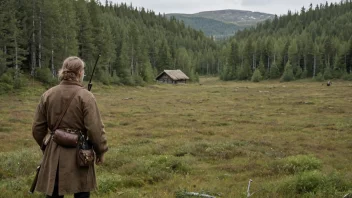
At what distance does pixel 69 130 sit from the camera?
199 inches

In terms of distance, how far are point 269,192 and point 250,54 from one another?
118m

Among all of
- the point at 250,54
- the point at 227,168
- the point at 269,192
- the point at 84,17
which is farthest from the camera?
the point at 250,54

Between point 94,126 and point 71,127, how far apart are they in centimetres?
39

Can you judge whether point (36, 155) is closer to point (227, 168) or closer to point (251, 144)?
point (227, 168)

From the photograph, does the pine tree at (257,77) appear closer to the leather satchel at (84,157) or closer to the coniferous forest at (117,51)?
the coniferous forest at (117,51)

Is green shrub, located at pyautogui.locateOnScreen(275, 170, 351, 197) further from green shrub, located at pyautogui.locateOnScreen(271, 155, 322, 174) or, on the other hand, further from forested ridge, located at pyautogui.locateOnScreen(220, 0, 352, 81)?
forested ridge, located at pyautogui.locateOnScreen(220, 0, 352, 81)

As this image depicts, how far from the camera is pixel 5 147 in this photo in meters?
16.3

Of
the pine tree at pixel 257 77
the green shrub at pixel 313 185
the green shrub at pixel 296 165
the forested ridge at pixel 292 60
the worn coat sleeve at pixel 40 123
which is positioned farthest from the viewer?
the pine tree at pixel 257 77

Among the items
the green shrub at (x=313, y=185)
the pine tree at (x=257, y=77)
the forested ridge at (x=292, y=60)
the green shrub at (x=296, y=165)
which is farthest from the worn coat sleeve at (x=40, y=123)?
the pine tree at (x=257, y=77)

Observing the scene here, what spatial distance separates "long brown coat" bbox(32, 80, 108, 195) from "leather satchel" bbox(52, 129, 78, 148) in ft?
0.34

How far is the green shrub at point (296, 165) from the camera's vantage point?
11.4m

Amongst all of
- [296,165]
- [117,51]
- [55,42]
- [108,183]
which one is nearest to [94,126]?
[108,183]

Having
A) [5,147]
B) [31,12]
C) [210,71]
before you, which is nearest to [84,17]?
[31,12]

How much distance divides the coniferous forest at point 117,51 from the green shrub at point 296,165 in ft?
123
